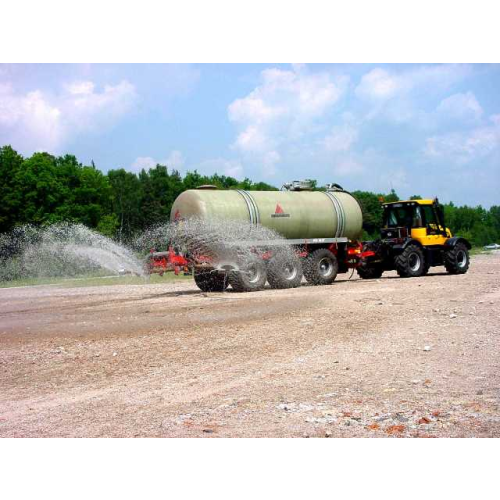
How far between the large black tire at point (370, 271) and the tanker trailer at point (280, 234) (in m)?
1.16

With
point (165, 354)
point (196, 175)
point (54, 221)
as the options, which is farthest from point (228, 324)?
point (196, 175)

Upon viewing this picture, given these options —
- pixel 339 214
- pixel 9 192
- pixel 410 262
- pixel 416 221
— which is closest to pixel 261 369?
pixel 339 214

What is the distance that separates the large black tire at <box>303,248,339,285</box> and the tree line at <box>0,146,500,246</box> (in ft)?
10.2

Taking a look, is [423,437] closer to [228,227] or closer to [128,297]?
[228,227]

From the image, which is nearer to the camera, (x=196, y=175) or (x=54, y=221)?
(x=54, y=221)

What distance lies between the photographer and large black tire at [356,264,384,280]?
25766 mm

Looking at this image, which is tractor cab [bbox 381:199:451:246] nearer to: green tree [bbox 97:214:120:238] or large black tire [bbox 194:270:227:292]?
large black tire [bbox 194:270:227:292]

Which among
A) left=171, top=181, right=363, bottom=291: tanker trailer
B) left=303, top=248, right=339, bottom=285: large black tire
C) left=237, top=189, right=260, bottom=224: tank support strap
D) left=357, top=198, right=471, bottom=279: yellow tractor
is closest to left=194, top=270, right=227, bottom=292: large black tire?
left=171, top=181, right=363, bottom=291: tanker trailer

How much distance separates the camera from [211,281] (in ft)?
72.1

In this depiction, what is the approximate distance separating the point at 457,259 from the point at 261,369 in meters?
18.3

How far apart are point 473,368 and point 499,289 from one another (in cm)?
1026

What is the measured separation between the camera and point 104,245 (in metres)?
26.0

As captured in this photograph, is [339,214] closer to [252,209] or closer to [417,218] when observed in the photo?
[417,218]

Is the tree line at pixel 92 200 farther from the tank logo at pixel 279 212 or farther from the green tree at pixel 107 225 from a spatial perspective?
the tank logo at pixel 279 212
